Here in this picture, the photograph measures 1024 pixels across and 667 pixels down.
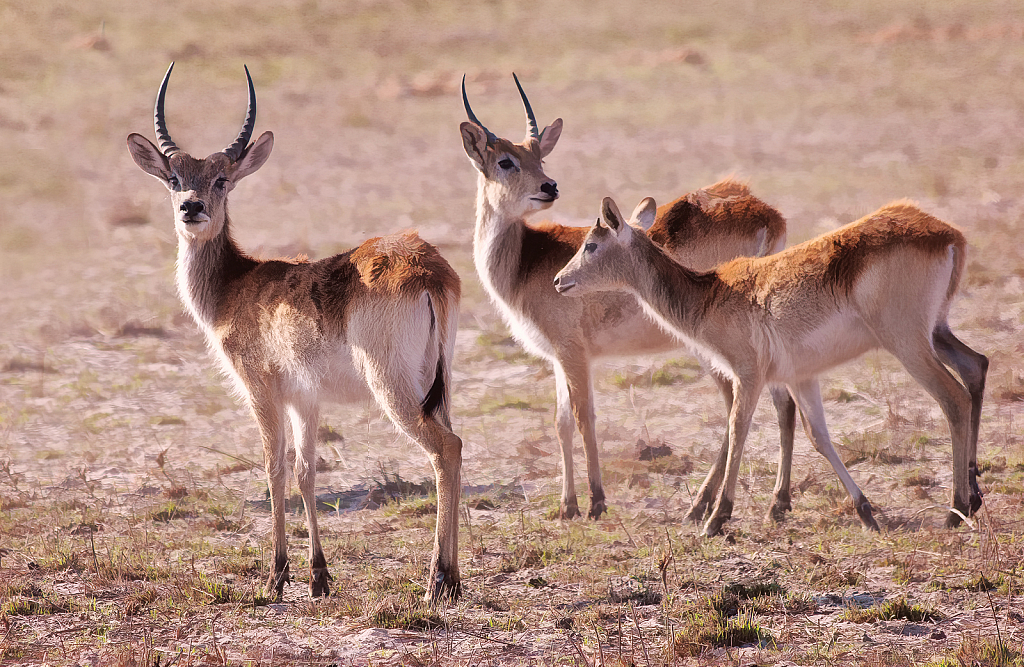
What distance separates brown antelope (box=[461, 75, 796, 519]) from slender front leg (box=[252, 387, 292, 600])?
222 centimetres

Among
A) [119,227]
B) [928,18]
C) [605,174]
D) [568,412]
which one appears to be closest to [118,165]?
[119,227]

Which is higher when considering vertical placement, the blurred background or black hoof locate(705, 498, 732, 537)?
the blurred background

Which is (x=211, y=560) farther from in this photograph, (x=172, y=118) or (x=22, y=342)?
(x=172, y=118)

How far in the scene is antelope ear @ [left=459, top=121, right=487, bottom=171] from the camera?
8985 millimetres

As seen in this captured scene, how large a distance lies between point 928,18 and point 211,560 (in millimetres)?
31361

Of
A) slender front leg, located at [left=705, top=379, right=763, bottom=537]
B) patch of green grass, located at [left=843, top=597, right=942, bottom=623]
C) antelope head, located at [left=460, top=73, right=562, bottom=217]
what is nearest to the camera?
patch of green grass, located at [left=843, top=597, right=942, bottom=623]

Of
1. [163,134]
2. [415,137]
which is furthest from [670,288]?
[415,137]

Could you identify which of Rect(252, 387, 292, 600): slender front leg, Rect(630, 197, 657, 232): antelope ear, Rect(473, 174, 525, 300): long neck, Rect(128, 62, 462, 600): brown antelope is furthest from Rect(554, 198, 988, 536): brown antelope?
Rect(252, 387, 292, 600): slender front leg

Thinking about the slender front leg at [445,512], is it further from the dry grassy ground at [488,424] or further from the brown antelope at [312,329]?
the dry grassy ground at [488,424]

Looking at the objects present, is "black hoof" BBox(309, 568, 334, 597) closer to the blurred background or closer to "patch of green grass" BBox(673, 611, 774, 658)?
"patch of green grass" BBox(673, 611, 774, 658)

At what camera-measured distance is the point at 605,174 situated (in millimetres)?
21578

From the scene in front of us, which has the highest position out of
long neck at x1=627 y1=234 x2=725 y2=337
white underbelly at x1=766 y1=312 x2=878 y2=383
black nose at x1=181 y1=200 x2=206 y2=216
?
black nose at x1=181 y1=200 x2=206 y2=216

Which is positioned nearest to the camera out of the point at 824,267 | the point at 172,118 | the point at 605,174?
the point at 824,267

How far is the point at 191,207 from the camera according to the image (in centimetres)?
751
